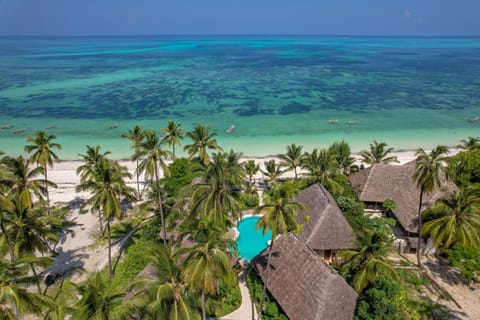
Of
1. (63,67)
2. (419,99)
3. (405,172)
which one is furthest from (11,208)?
(63,67)

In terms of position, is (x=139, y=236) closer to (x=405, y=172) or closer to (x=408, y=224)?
(x=408, y=224)

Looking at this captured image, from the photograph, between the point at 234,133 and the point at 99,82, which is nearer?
the point at 234,133

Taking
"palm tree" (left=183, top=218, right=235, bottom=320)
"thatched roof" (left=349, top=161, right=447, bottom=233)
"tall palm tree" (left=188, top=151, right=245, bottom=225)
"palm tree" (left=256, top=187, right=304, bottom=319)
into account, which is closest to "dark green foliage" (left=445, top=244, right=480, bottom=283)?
"thatched roof" (left=349, top=161, right=447, bottom=233)

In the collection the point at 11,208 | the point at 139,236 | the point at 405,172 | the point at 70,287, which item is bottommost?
the point at 139,236

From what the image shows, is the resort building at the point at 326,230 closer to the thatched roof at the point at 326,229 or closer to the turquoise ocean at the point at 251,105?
the thatched roof at the point at 326,229

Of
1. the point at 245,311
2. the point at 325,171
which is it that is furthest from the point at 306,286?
the point at 325,171

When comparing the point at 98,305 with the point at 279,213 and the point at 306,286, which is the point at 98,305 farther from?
the point at 306,286

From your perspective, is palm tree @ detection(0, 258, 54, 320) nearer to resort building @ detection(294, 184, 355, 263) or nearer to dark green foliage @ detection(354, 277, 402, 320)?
dark green foliage @ detection(354, 277, 402, 320)

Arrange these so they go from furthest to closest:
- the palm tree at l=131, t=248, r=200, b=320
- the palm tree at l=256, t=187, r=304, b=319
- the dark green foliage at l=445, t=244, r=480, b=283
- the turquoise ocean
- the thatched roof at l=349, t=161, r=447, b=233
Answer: the turquoise ocean
the thatched roof at l=349, t=161, r=447, b=233
the dark green foliage at l=445, t=244, r=480, b=283
the palm tree at l=256, t=187, r=304, b=319
the palm tree at l=131, t=248, r=200, b=320
